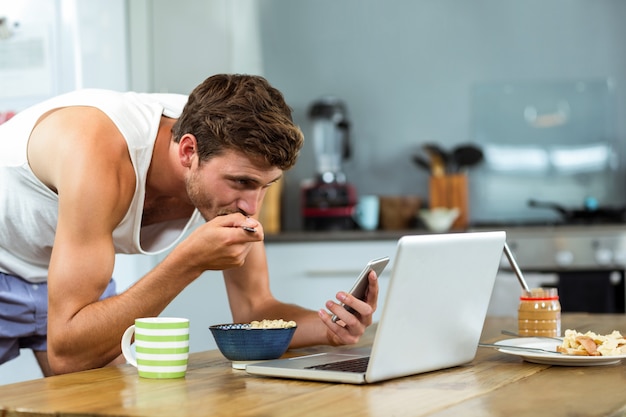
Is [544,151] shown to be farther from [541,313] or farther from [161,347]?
[161,347]

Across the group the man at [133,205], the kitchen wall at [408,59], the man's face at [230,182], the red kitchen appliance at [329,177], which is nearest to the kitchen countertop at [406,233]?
the red kitchen appliance at [329,177]

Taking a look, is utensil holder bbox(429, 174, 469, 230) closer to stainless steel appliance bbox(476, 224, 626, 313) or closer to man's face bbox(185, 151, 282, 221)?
stainless steel appliance bbox(476, 224, 626, 313)

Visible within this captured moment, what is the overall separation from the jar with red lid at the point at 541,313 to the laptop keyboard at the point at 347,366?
0.49 meters

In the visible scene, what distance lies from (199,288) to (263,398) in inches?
114

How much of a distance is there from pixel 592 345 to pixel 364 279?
39cm

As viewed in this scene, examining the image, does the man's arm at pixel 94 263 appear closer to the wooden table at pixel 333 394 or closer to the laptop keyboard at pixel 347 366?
the wooden table at pixel 333 394

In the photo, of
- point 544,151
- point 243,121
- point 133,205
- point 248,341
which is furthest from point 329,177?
point 248,341

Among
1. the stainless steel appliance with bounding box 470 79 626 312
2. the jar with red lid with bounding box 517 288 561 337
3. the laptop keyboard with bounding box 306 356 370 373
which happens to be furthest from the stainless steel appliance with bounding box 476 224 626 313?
the laptop keyboard with bounding box 306 356 370 373

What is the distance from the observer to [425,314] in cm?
131

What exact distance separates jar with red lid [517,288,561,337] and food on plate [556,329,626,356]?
0.26 m

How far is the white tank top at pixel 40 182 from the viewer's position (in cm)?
177

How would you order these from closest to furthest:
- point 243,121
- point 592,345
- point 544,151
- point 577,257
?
point 592,345, point 243,121, point 577,257, point 544,151

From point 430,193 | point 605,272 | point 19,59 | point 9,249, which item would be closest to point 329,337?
point 9,249

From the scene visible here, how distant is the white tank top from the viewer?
5.82 ft
